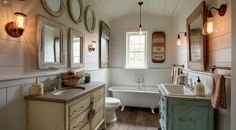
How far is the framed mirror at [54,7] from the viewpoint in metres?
1.89

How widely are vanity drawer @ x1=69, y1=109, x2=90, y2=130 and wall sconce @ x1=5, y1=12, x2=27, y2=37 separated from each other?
1.03 metres

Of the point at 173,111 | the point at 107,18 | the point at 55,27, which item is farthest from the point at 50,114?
the point at 107,18

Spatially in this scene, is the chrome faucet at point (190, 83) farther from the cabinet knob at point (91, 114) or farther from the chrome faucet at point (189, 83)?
the cabinet knob at point (91, 114)

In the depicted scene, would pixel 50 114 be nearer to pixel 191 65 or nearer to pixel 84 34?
pixel 84 34

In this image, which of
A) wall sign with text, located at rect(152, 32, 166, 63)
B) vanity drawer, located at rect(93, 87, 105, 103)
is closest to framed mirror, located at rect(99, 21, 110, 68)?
vanity drawer, located at rect(93, 87, 105, 103)

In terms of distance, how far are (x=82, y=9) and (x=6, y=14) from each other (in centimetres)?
157

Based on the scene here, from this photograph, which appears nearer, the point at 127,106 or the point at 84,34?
the point at 84,34

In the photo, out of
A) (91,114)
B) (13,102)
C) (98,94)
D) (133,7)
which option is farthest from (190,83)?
(13,102)

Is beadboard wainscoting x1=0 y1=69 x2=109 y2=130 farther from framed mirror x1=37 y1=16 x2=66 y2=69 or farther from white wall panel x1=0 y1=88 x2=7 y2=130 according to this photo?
framed mirror x1=37 y1=16 x2=66 y2=69

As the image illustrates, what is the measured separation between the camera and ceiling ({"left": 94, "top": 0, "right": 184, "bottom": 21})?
352 centimetres

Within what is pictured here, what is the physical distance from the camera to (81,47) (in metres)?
2.79

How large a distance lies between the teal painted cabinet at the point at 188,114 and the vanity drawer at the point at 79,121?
1.07 meters

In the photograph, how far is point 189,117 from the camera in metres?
1.96

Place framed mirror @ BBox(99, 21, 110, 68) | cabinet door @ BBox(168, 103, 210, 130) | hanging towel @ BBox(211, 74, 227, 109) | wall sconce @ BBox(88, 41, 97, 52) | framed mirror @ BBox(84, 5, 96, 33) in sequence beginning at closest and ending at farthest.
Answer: hanging towel @ BBox(211, 74, 227, 109), cabinet door @ BBox(168, 103, 210, 130), framed mirror @ BBox(84, 5, 96, 33), wall sconce @ BBox(88, 41, 97, 52), framed mirror @ BBox(99, 21, 110, 68)
